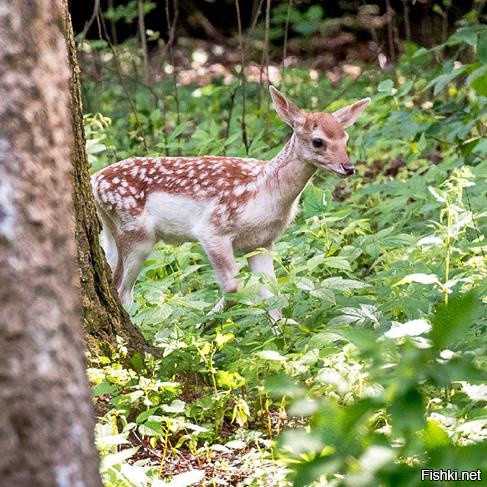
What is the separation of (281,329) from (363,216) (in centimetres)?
277

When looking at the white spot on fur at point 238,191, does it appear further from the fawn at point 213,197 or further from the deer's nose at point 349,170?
the deer's nose at point 349,170

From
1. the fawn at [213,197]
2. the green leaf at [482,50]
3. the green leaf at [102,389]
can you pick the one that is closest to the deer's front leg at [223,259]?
the fawn at [213,197]

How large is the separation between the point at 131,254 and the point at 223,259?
55 cm

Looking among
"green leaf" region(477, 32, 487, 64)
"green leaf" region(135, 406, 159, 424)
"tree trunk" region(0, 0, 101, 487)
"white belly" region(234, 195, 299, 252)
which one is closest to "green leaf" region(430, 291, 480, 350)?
"tree trunk" region(0, 0, 101, 487)

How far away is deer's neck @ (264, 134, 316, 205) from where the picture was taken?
6477 millimetres

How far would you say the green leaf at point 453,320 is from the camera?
2016 mm

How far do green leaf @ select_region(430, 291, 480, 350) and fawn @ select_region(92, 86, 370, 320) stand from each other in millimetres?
4347

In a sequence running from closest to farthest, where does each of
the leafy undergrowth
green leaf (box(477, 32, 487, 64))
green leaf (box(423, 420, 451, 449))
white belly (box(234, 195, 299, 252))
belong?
the leafy undergrowth < green leaf (box(423, 420, 451, 449)) < green leaf (box(477, 32, 487, 64)) < white belly (box(234, 195, 299, 252))

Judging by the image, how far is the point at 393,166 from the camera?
9.40 metres

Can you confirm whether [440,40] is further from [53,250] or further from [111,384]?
[53,250]

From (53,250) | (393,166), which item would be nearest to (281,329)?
(53,250)

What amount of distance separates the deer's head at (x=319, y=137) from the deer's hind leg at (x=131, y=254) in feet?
3.15

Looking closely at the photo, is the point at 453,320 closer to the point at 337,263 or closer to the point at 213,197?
the point at 337,263

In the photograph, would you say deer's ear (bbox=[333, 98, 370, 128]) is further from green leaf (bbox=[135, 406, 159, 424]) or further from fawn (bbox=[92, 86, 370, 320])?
green leaf (bbox=[135, 406, 159, 424])
